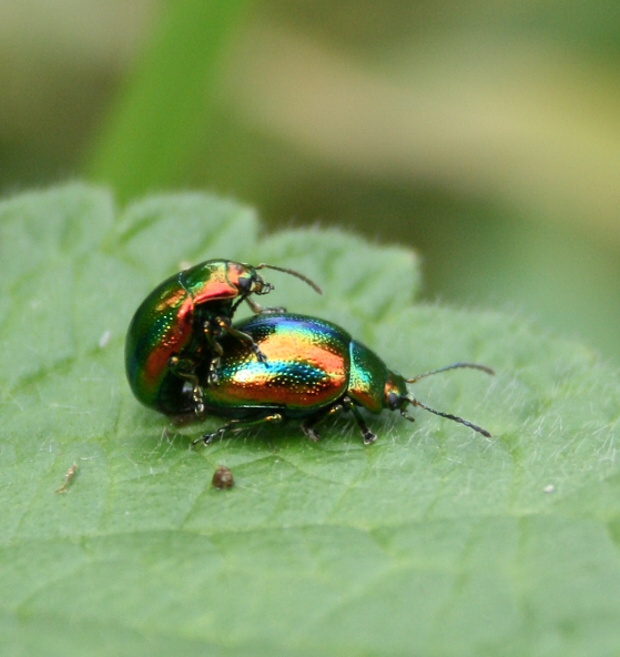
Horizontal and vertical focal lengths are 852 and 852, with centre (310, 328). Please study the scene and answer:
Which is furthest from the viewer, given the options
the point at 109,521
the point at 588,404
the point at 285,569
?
the point at 588,404

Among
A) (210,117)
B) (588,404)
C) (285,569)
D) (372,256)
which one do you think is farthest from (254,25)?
(285,569)

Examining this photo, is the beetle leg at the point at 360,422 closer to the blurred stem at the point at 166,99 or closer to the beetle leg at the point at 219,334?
the beetle leg at the point at 219,334

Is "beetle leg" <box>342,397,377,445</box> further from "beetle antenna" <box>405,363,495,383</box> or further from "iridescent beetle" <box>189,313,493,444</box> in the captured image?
"beetle antenna" <box>405,363,495,383</box>

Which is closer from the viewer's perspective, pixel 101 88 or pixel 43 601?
pixel 43 601

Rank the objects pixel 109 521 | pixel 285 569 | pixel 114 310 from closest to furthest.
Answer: pixel 285 569 < pixel 109 521 < pixel 114 310

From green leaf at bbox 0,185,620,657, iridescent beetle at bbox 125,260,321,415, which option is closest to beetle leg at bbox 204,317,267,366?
iridescent beetle at bbox 125,260,321,415

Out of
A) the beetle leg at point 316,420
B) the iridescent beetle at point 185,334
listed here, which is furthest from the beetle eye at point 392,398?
the iridescent beetle at point 185,334

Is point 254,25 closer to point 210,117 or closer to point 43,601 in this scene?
point 210,117
